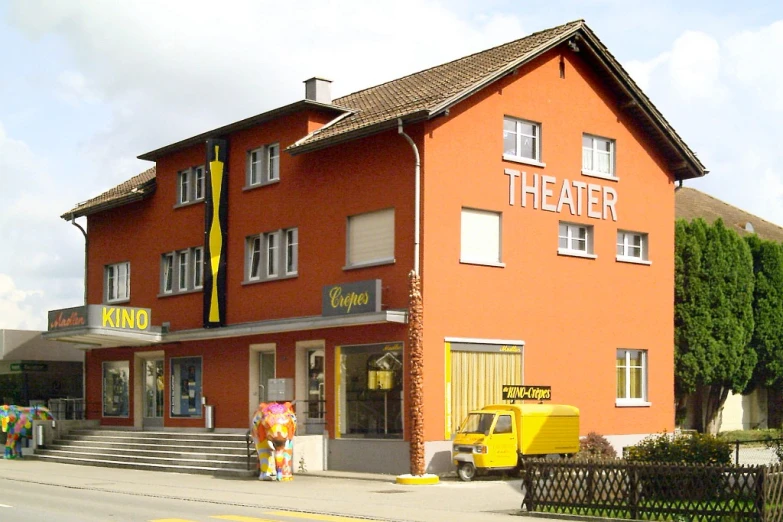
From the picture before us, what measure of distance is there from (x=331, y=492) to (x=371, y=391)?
488 cm

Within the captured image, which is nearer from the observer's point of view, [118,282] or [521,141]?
[521,141]

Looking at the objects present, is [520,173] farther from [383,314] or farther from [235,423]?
[235,423]

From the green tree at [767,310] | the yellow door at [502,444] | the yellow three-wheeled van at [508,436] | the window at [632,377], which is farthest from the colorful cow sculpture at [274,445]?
the green tree at [767,310]

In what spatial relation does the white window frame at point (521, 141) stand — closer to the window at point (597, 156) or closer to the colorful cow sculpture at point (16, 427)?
the window at point (597, 156)

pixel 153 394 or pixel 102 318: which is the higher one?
pixel 102 318

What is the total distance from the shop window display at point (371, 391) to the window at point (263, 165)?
618 cm

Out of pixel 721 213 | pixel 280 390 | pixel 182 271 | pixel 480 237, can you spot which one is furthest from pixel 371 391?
pixel 721 213

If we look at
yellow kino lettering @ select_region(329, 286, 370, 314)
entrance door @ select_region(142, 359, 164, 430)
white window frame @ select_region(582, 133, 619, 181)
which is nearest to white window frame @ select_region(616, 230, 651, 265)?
white window frame @ select_region(582, 133, 619, 181)

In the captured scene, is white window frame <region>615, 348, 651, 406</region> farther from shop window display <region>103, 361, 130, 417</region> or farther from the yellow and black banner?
shop window display <region>103, 361, 130, 417</region>

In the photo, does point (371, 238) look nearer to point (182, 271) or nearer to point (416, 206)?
point (416, 206)

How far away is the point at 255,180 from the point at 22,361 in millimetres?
16659

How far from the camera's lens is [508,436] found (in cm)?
2369

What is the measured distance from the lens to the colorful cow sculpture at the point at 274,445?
82.1 ft

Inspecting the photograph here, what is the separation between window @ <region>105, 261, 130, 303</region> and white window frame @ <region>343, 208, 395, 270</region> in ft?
41.3
